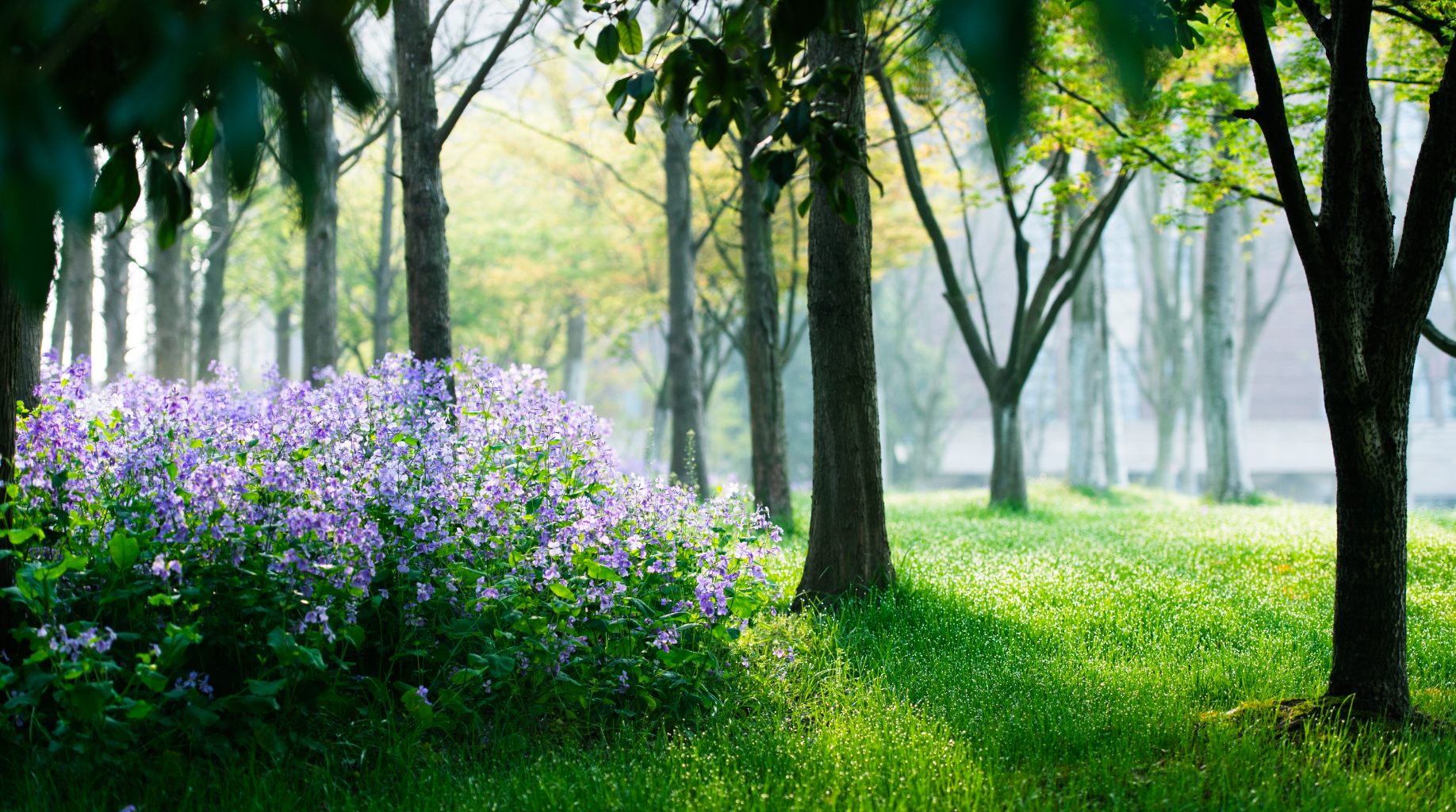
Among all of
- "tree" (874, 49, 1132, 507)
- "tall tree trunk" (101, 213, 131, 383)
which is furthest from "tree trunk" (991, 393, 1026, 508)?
"tall tree trunk" (101, 213, 131, 383)

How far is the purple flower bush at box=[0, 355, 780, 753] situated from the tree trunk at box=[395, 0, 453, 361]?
2.43 meters

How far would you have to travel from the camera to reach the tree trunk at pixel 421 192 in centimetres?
744

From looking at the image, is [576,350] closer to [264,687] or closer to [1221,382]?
[1221,382]

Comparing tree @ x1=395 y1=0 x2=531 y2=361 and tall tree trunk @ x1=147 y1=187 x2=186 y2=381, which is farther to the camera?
tall tree trunk @ x1=147 y1=187 x2=186 y2=381

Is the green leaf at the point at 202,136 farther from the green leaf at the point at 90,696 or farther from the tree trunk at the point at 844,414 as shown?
the tree trunk at the point at 844,414

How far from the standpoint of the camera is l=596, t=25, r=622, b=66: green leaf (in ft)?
9.60

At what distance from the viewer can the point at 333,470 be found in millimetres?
4082

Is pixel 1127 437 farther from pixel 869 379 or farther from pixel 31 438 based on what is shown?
pixel 31 438

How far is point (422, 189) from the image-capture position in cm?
742

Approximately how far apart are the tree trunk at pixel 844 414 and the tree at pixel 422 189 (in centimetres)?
296

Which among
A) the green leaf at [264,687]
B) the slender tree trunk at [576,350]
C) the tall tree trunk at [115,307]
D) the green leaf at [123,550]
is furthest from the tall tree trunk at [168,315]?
the green leaf at [264,687]

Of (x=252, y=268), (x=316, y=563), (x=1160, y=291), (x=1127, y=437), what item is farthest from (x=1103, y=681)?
(x=1127, y=437)

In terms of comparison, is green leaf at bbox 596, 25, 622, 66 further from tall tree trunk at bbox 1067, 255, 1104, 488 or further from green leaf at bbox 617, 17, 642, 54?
tall tree trunk at bbox 1067, 255, 1104, 488

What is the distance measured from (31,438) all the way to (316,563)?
1.56 metres
